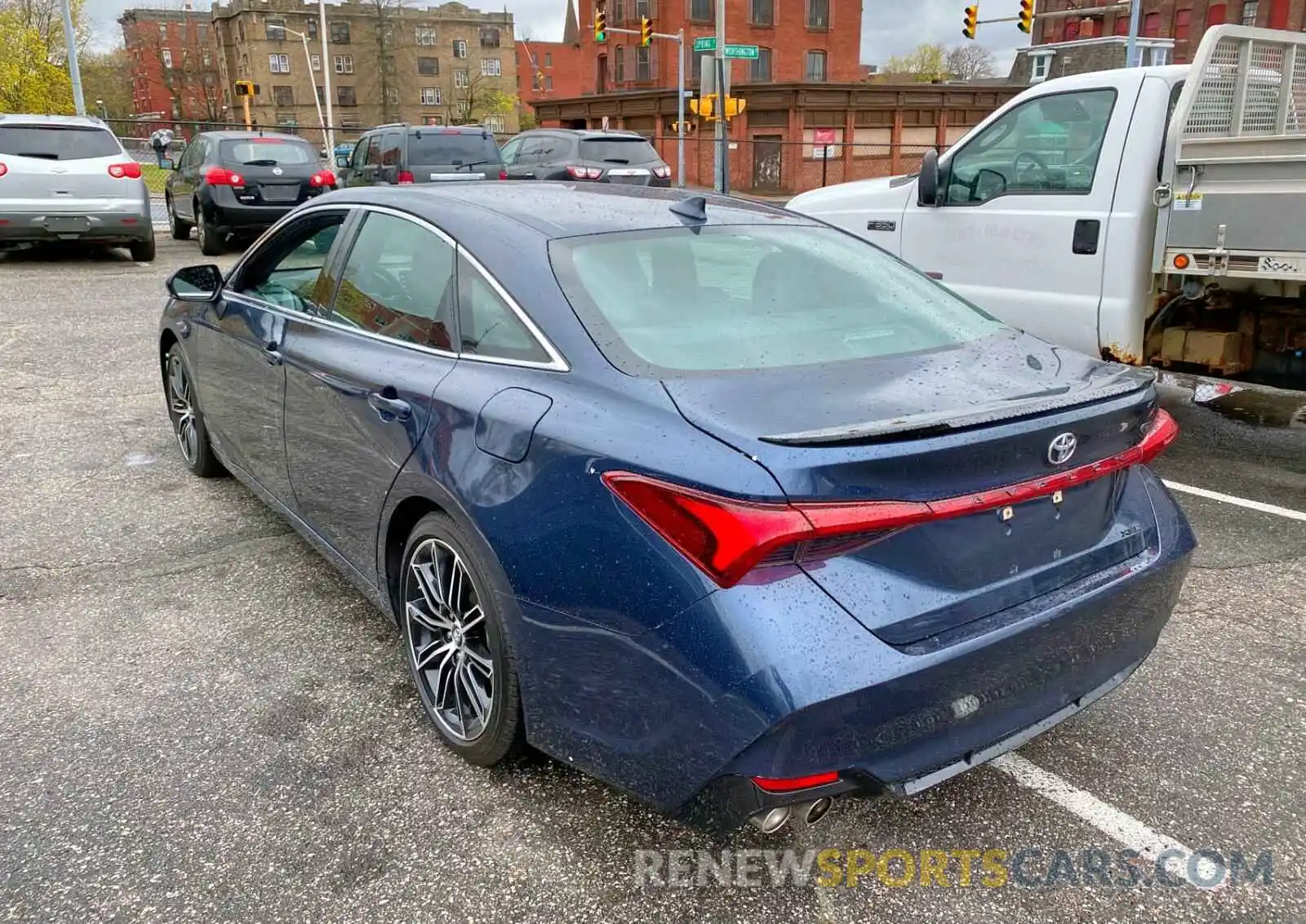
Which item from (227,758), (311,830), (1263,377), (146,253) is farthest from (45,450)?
(146,253)

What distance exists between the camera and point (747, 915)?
2299 mm

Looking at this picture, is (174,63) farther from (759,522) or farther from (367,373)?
(759,522)

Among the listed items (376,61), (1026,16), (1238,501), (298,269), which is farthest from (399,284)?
(376,61)

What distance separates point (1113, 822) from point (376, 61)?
3526 inches

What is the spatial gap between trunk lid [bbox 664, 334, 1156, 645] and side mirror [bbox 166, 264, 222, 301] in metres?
3.09

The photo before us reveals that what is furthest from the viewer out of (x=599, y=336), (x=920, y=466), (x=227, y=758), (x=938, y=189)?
(x=938, y=189)

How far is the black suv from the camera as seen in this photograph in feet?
49.8

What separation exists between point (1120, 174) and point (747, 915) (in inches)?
181

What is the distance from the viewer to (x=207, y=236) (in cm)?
1396

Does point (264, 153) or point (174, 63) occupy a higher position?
point (174, 63)

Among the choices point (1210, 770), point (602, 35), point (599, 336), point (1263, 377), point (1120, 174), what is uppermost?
point (602, 35)

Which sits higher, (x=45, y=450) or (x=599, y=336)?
(x=599, y=336)

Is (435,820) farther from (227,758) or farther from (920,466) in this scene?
→ (920,466)

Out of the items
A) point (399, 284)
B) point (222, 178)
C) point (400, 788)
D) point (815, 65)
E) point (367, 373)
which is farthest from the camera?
point (815, 65)
